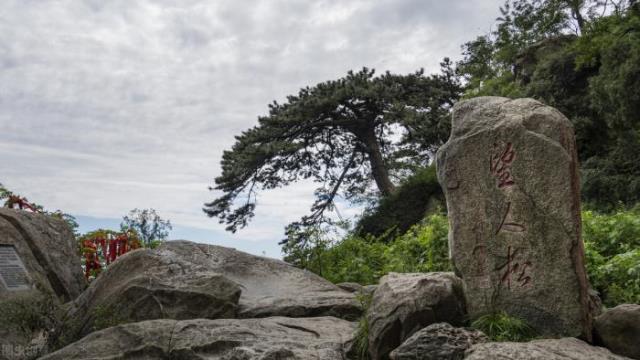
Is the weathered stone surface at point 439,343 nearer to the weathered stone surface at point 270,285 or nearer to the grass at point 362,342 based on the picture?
the grass at point 362,342

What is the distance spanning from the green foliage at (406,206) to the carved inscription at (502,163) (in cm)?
1002

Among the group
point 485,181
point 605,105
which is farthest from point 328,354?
point 605,105

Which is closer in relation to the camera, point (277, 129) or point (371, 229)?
point (371, 229)

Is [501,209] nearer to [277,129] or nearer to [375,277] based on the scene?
[375,277]

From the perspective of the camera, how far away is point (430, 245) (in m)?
10.3

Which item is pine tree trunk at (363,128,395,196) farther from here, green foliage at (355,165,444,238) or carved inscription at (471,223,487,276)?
carved inscription at (471,223,487,276)

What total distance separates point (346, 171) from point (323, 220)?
1863 mm

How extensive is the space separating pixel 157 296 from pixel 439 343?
3483mm

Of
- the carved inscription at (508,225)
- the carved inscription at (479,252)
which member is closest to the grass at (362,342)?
the carved inscription at (479,252)

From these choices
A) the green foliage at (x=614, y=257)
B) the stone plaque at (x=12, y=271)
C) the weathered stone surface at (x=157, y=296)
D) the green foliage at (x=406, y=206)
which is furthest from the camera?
the green foliage at (x=406, y=206)

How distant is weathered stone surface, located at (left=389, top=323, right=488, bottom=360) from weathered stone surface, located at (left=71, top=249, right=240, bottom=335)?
275 centimetres

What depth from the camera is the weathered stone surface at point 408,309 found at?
546cm

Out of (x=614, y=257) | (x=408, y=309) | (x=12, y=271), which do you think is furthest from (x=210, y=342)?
(x=614, y=257)

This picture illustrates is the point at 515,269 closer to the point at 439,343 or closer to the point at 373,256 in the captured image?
the point at 439,343
